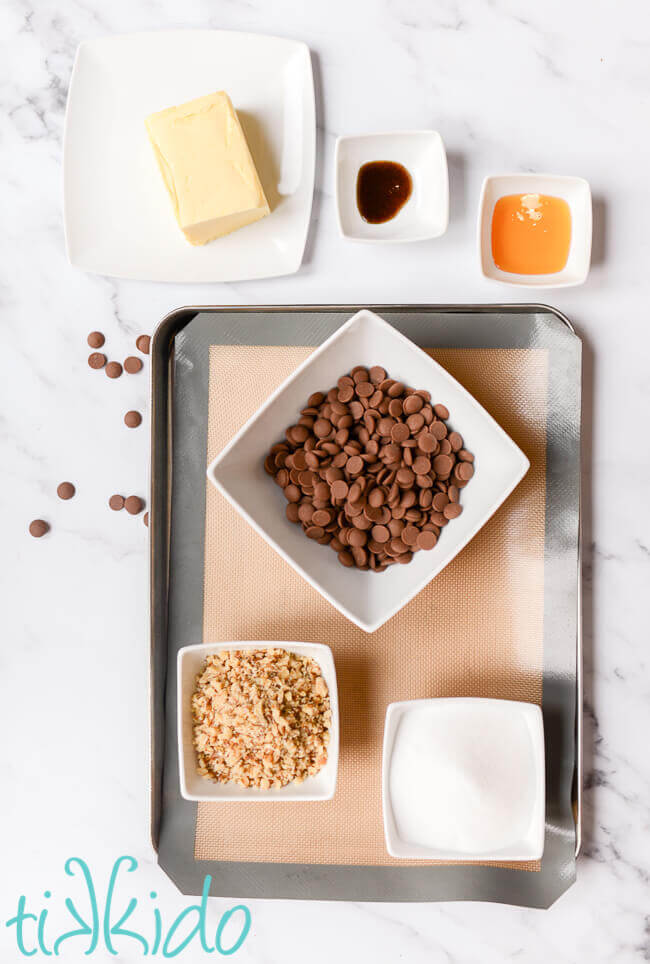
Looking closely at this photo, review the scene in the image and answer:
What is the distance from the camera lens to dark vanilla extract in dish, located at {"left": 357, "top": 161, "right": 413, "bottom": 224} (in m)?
1.04

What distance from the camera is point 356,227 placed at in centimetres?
104

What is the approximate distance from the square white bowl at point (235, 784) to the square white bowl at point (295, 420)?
0.09 metres

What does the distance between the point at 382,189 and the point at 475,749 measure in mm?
770

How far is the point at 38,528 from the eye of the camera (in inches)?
42.5

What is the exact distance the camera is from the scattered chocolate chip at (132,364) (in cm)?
107

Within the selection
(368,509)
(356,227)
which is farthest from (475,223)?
(368,509)

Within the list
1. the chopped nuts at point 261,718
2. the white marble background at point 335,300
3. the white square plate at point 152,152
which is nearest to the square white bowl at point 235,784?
the chopped nuts at point 261,718

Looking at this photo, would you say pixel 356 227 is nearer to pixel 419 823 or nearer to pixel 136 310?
pixel 136 310

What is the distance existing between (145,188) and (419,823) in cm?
95

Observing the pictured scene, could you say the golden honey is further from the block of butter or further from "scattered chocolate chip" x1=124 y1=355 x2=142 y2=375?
"scattered chocolate chip" x1=124 y1=355 x2=142 y2=375

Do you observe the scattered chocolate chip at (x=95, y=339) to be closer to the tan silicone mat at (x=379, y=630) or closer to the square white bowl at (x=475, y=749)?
the tan silicone mat at (x=379, y=630)

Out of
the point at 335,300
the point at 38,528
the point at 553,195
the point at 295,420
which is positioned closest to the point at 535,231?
the point at 553,195

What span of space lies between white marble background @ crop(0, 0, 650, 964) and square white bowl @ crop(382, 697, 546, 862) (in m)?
0.16

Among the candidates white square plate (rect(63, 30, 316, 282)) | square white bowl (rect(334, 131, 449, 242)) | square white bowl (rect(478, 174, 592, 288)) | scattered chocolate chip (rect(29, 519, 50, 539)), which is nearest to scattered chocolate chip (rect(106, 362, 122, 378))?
white square plate (rect(63, 30, 316, 282))
